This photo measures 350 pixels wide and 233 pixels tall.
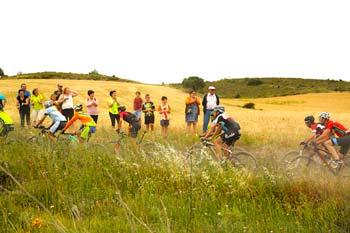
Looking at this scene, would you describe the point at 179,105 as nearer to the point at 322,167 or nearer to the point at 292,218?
the point at 322,167

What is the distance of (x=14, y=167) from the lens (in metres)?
8.59

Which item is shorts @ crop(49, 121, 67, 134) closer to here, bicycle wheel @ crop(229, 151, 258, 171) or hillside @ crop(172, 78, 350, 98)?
bicycle wheel @ crop(229, 151, 258, 171)

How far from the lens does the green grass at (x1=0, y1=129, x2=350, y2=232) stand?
18.5 feet

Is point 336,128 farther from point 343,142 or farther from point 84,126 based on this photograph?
point 84,126

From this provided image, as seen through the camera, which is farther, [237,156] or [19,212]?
[237,156]

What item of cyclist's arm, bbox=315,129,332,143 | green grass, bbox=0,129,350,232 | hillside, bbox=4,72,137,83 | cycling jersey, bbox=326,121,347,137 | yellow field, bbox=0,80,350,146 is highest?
hillside, bbox=4,72,137,83

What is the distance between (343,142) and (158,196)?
5.11m

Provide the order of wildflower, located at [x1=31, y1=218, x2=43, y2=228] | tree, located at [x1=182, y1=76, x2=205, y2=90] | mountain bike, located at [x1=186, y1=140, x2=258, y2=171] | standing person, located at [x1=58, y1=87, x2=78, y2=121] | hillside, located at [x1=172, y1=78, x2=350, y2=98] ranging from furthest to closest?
1. hillside, located at [x1=172, y1=78, x2=350, y2=98]
2. tree, located at [x1=182, y1=76, x2=205, y2=90]
3. standing person, located at [x1=58, y1=87, x2=78, y2=121]
4. mountain bike, located at [x1=186, y1=140, x2=258, y2=171]
5. wildflower, located at [x1=31, y1=218, x2=43, y2=228]

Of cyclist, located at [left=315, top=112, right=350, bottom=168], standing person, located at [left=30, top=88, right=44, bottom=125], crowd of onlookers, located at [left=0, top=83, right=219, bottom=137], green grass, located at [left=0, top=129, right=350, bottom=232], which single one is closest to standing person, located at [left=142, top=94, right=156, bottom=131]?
crowd of onlookers, located at [left=0, top=83, right=219, bottom=137]

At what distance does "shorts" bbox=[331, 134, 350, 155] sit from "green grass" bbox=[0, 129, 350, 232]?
255 cm

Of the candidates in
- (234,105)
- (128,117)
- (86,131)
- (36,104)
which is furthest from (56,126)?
(234,105)

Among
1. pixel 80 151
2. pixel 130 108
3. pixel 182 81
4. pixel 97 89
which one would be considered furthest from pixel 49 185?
pixel 182 81

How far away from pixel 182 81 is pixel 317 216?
4063 inches

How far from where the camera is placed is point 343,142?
10.1 meters
